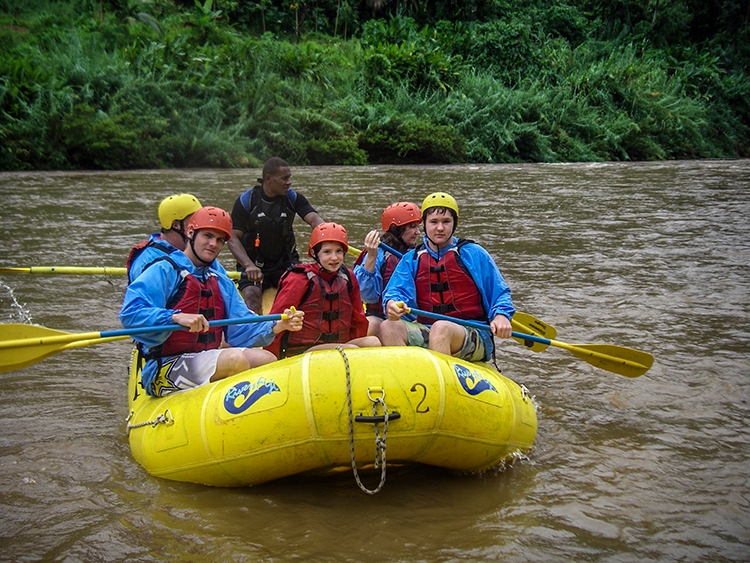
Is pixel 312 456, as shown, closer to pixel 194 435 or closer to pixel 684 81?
pixel 194 435

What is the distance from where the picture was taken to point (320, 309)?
13.5ft

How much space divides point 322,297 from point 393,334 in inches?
19.5

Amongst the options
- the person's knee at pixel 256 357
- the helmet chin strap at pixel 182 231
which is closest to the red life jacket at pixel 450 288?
the person's knee at pixel 256 357

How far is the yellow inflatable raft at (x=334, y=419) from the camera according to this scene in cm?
333

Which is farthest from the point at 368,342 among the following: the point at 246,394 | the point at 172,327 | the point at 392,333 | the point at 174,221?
the point at 174,221

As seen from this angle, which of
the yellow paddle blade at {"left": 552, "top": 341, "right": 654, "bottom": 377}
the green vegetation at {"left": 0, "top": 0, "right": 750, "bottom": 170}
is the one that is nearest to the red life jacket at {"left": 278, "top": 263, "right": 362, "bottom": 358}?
the yellow paddle blade at {"left": 552, "top": 341, "right": 654, "bottom": 377}

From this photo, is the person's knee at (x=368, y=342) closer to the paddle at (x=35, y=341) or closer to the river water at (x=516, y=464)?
the paddle at (x=35, y=341)

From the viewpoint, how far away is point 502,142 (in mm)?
20266

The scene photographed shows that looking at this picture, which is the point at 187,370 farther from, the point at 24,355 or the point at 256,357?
the point at 24,355

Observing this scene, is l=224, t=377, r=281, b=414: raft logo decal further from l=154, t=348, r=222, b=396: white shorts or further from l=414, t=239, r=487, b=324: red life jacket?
l=414, t=239, r=487, b=324: red life jacket

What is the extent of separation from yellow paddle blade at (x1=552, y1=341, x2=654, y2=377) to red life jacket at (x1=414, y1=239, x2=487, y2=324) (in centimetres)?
68

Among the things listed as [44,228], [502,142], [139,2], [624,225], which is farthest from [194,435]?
[139,2]

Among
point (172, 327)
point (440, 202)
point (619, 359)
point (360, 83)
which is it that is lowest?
point (619, 359)

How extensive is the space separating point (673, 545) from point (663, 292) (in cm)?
481
